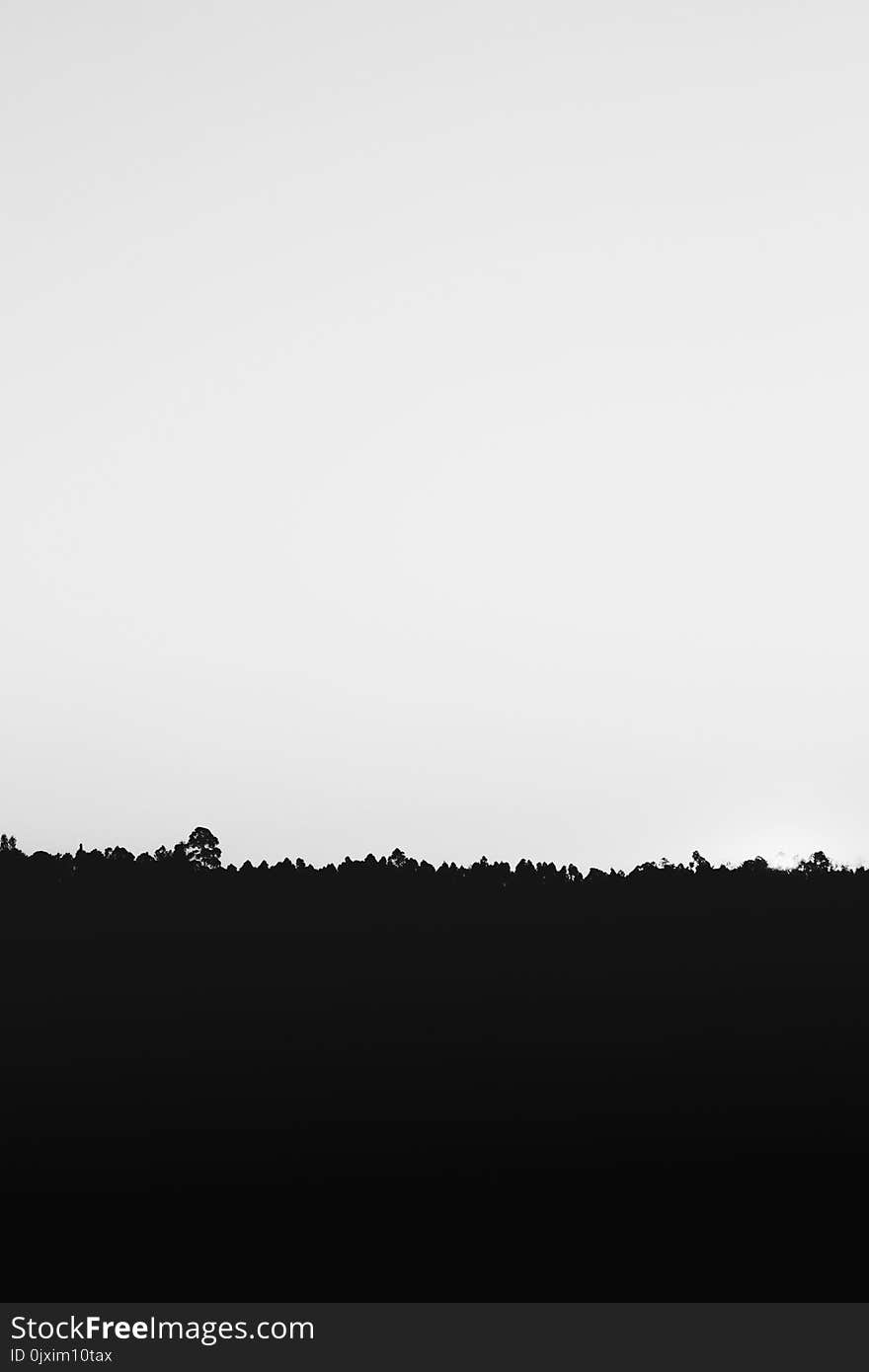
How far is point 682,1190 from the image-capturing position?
6138cm

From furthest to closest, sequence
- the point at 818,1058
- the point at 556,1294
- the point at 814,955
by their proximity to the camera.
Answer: the point at 814,955 → the point at 818,1058 → the point at 556,1294

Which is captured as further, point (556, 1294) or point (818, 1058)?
point (818, 1058)

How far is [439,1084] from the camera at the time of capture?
267 ft

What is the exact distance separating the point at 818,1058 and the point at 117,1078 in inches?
1621

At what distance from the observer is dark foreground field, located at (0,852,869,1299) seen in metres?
53.2

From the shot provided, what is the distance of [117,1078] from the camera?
83.8 meters

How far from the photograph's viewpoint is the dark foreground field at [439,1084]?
5325cm

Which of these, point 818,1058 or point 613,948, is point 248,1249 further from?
point 613,948

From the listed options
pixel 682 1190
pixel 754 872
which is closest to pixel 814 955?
pixel 754 872
